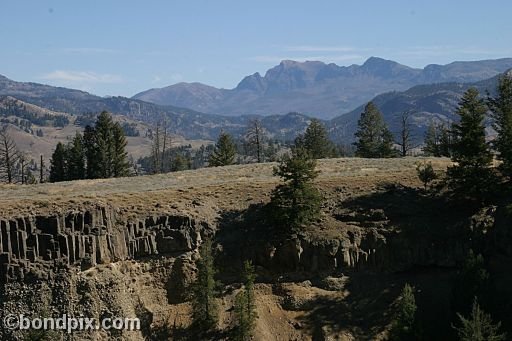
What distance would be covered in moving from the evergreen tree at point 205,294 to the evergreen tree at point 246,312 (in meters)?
2.08

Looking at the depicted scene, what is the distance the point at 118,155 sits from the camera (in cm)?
7644

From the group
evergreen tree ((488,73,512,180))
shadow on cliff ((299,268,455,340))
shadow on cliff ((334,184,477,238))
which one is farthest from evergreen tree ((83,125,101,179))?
evergreen tree ((488,73,512,180))

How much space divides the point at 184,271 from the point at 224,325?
5.25 meters

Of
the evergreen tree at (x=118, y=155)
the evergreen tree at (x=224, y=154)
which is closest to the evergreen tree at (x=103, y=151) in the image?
the evergreen tree at (x=118, y=155)

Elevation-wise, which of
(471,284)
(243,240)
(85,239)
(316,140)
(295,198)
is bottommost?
(471,284)

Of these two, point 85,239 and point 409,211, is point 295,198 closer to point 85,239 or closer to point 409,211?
point 409,211

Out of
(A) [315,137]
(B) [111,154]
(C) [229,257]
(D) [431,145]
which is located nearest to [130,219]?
(C) [229,257]

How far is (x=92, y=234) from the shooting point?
4069 centimetres

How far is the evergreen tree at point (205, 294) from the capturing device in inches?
1540

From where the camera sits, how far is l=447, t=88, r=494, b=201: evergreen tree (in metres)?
44.6

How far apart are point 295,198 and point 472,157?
47.9ft

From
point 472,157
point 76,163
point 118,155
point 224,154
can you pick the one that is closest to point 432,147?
point 224,154

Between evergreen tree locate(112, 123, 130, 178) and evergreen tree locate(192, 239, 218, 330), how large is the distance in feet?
126

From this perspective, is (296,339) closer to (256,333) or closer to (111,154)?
(256,333)
